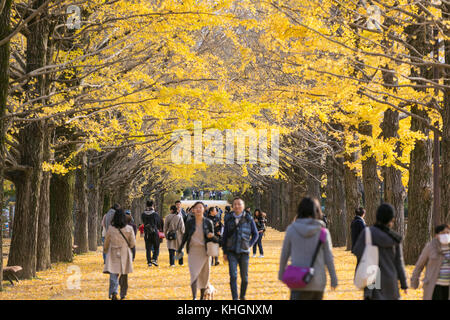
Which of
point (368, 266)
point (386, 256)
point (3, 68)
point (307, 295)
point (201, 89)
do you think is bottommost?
point (307, 295)

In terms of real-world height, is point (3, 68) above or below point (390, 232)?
above

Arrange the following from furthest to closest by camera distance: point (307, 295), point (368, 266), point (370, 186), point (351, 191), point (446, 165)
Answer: point (351, 191), point (370, 186), point (446, 165), point (368, 266), point (307, 295)

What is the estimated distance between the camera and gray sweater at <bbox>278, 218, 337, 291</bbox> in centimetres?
734

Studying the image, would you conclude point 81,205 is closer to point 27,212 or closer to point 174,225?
point 174,225

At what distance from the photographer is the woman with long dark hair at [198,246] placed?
11.9 metres

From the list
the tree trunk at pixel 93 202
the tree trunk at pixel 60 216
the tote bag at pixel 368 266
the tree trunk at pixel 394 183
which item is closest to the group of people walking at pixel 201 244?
the tote bag at pixel 368 266

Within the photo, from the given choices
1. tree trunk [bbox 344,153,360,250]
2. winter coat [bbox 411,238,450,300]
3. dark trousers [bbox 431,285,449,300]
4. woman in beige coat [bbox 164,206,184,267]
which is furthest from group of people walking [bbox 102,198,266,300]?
tree trunk [bbox 344,153,360,250]

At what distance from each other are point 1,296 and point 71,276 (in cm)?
493

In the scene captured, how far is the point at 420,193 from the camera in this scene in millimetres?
18922

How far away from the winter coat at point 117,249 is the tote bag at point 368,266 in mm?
5209

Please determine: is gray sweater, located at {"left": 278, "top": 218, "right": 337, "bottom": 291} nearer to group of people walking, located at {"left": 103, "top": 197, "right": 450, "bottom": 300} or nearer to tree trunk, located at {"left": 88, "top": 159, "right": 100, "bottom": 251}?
group of people walking, located at {"left": 103, "top": 197, "right": 450, "bottom": 300}

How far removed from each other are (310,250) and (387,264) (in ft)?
3.50

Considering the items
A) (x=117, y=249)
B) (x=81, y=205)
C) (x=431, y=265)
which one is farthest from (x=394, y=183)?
(x=81, y=205)

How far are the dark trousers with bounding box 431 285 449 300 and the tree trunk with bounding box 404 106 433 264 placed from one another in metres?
10.4
